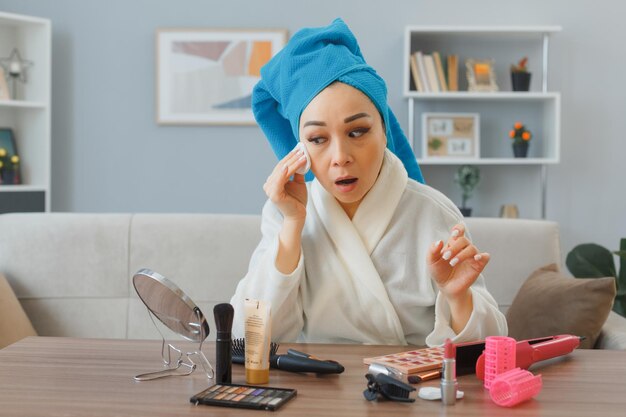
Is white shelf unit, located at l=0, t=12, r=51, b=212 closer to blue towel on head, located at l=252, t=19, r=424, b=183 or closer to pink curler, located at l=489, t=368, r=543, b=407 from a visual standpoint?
blue towel on head, located at l=252, t=19, r=424, b=183

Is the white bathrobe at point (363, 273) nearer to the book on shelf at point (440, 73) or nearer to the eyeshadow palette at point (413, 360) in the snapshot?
the eyeshadow palette at point (413, 360)

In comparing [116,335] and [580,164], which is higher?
[580,164]

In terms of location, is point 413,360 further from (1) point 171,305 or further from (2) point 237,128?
(2) point 237,128

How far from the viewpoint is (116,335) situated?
248 centimetres

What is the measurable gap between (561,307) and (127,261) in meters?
1.29

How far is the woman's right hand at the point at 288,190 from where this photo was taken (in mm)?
1521

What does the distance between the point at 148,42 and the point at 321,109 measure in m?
3.17

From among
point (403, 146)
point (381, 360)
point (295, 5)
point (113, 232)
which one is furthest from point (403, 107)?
point (381, 360)

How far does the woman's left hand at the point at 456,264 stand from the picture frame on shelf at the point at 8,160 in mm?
3340

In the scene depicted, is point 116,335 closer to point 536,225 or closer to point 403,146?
point 403,146

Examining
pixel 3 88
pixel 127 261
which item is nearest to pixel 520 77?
pixel 127 261

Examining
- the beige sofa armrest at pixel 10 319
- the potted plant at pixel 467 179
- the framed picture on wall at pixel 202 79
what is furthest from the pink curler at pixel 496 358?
the framed picture on wall at pixel 202 79

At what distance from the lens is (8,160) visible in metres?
4.25

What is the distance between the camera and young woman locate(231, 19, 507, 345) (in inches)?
60.0
